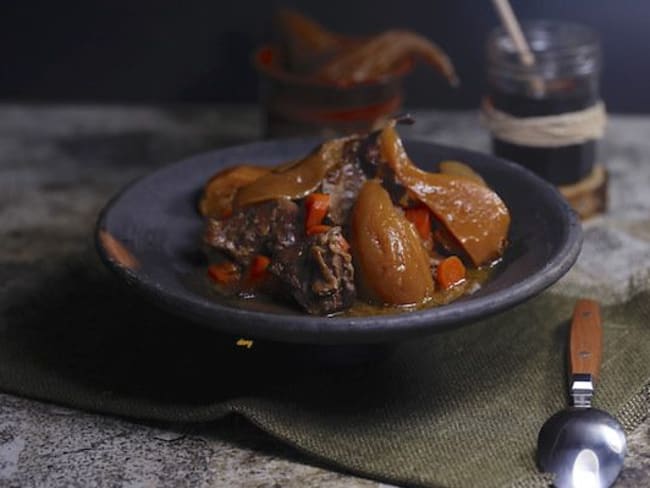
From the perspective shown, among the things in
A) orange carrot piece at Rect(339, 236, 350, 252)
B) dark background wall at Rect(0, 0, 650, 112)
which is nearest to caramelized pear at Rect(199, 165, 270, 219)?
orange carrot piece at Rect(339, 236, 350, 252)

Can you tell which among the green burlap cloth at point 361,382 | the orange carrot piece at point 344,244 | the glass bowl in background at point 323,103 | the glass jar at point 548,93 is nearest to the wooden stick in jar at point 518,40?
the glass jar at point 548,93

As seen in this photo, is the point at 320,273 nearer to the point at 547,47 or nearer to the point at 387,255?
the point at 387,255

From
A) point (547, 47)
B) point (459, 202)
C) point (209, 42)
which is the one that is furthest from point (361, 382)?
point (209, 42)

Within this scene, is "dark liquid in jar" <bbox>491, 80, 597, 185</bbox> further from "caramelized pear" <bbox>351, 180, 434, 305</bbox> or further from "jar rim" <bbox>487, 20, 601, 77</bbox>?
"caramelized pear" <bbox>351, 180, 434, 305</bbox>

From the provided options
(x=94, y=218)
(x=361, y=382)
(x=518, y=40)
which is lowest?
(x=94, y=218)

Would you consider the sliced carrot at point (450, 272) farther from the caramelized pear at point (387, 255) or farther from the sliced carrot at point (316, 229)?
the sliced carrot at point (316, 229)

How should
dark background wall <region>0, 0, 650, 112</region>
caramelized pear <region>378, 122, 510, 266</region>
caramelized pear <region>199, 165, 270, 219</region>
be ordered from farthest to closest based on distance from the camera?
dark background wall <region>0, 0, 650, 112</region>, caramelized pear <region>199, 165, 270, 219</region>, caramelized pear <region>378, 122, 510, 266</region>
